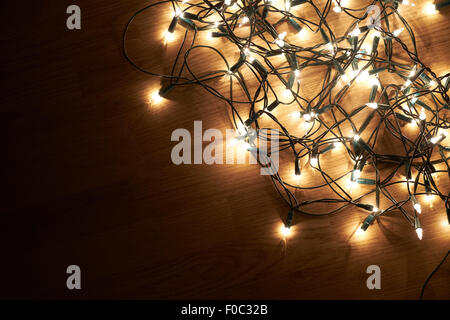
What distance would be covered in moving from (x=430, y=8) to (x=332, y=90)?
0.47 metres

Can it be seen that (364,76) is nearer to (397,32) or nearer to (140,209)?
(397,32)

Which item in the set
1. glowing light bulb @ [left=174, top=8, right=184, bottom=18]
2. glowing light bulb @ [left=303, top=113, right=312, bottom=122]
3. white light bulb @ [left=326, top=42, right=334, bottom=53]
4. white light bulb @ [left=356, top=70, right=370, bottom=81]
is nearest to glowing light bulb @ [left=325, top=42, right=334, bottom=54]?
white light bulb @ [left=326, top=42, right=334, bottom=53]

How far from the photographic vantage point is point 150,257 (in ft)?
4.44

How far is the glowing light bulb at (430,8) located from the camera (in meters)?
1.42

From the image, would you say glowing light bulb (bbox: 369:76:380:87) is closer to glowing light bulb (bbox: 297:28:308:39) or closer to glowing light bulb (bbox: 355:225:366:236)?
glowing light bulb (bbox: 297:28:308:39)

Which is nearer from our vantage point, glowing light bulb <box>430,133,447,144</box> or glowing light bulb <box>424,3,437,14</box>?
glowing light bulb <box>430,133,447,144</box>

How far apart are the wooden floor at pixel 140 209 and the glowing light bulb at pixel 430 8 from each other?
0.02 meters

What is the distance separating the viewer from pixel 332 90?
1388 millimetres

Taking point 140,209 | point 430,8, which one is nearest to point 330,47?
point 430,8

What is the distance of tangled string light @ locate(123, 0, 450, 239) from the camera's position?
4.39 ft

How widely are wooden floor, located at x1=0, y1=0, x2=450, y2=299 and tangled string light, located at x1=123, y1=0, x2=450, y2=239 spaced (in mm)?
61

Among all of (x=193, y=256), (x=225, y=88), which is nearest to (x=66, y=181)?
(x=193, y=256)

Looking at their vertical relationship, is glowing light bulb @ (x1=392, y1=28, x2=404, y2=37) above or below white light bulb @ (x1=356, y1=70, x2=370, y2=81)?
above

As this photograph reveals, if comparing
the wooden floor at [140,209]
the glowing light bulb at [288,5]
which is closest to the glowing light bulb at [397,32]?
the wooden floor at [140,209]
